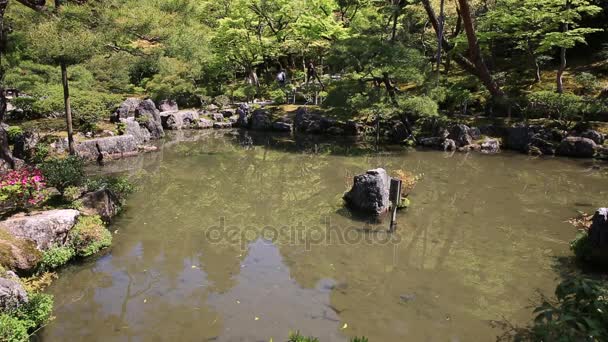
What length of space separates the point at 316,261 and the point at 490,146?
1437 centimetres

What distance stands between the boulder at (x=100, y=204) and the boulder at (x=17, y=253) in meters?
1.97

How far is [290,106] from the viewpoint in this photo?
2850 centimetres

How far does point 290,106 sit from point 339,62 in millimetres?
8793

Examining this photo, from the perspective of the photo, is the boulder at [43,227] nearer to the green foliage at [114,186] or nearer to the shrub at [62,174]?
the shrub at [62,174]

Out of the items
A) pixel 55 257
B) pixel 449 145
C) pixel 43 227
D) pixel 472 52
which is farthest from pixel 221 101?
pixel 55 257

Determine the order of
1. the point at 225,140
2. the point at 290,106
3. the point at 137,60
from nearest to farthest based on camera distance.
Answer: the point at 137,60 < the point at 225,140 < the point at 290,106

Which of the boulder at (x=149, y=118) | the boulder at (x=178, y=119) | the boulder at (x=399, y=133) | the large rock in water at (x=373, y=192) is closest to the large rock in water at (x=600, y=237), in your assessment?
the large rock in water at (x=373, y=192)

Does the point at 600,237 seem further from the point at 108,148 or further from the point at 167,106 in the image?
the point at 167,106

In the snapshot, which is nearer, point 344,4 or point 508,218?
point 508,218

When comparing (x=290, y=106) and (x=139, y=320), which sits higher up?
(x=290, y=106)

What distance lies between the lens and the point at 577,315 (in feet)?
11.4

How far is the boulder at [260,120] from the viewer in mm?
26000

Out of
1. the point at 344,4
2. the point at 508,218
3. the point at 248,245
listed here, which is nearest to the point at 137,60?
the point at 248,245

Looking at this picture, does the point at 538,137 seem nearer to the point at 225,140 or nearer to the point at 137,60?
the point at 225,140
